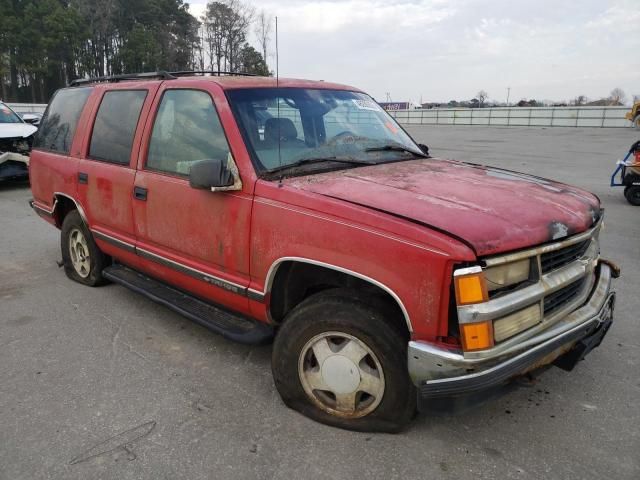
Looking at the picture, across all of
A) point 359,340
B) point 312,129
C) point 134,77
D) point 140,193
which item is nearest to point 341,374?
point 359,340

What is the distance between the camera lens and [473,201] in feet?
8.36

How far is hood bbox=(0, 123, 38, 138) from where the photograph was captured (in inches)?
401

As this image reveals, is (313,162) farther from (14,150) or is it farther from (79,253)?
(14,150)

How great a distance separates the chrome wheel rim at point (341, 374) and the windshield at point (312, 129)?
107cm

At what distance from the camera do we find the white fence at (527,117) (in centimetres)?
3413

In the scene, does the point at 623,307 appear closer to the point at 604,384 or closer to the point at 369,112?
the point at 604,384

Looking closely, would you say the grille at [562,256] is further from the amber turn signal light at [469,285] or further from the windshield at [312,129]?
the windshield at [312,129]

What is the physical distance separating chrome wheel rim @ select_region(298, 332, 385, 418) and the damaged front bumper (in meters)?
9.81

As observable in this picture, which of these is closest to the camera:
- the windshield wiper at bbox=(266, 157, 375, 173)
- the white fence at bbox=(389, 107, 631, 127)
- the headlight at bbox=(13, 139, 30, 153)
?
the windshield wiper at bbox=(266, 157, 375, 173)

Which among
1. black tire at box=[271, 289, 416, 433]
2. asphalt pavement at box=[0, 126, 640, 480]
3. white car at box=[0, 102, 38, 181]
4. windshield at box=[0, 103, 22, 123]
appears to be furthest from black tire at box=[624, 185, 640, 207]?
windshield at box=[0, 103, 22, 123]

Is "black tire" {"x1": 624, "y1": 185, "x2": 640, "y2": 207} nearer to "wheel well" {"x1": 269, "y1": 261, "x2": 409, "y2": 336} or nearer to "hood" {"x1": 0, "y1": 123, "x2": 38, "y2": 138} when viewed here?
"wheel well" {"x1": 269, "y1": 261, "x2": 409, "y2": 336}

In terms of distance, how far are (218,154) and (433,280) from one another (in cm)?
165

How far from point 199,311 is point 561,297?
2.24m

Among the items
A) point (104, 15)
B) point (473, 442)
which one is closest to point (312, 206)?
point (473, 442)
